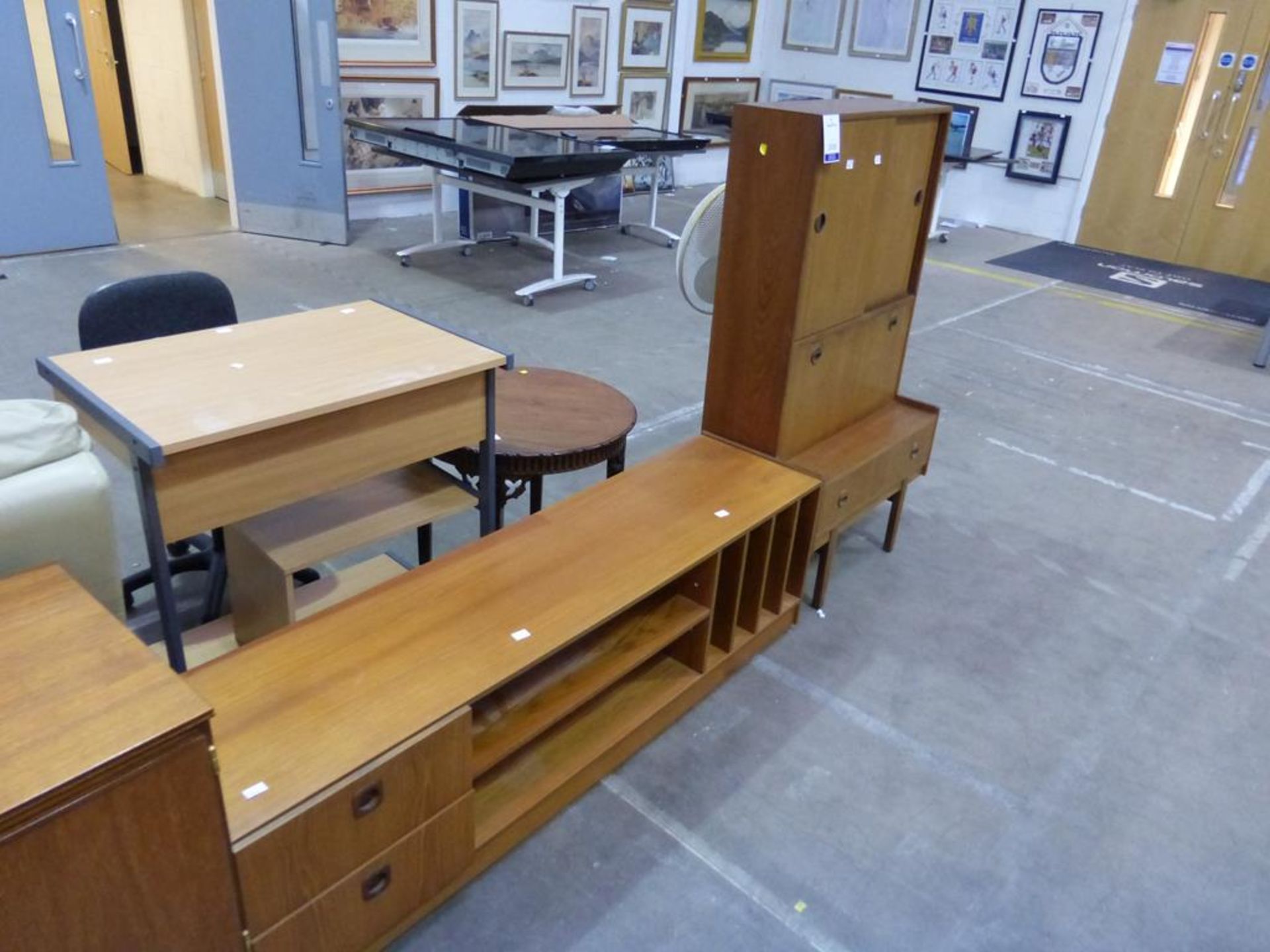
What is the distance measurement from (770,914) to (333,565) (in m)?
1.80

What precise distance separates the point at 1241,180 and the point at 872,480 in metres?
6.53

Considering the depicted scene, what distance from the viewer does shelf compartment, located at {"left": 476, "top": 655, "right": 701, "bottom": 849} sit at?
6.69ft

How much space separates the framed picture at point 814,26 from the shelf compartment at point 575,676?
8.92 meters

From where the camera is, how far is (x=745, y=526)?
2.43m

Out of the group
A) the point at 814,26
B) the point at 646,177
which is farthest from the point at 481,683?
the point at 814,26

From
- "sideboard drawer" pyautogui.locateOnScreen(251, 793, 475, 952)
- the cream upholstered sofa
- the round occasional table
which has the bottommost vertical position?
"sideboard drawer" pyautogui.locateOnScreen(251, 793, 475, 952)

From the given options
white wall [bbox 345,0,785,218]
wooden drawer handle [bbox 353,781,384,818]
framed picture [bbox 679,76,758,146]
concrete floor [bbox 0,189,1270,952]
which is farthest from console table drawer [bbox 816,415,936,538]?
framed picture [bbox 679,76,758,146]

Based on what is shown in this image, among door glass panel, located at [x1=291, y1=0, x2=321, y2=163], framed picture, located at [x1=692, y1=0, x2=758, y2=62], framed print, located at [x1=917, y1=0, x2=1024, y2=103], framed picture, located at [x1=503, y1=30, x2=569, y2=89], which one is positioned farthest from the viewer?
framed picture, located at [x1=692, y1=0, x2=758, y2=62]

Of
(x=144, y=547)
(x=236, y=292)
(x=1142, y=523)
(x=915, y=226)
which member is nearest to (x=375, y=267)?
(x=236, y=292)

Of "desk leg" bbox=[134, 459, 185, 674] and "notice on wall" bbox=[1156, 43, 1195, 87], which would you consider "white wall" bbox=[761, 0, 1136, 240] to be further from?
"desk leg" bbox=[134, 459, 185, 674]

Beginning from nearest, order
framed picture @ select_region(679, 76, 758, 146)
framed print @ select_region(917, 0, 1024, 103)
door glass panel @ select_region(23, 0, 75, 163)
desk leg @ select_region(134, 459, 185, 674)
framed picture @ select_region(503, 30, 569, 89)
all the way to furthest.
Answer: desk leg @ select_region(134, 459, 185, 674), door glass panel @ select_region(23, 0, 75, 163), framed picture @ select_region(503, 30, 569, 89), framed print @ select_region(917, 0, 1024, 103), framed picture @ select_region(679, 76, 758, 146)

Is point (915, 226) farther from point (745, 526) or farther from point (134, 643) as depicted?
point (134, 643)

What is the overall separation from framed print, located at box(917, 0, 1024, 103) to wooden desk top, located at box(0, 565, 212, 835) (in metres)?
9.11

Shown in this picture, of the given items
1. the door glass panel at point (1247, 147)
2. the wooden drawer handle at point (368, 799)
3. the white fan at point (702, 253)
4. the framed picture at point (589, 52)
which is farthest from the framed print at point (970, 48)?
the wooden drawer handle at point (368, 799)
